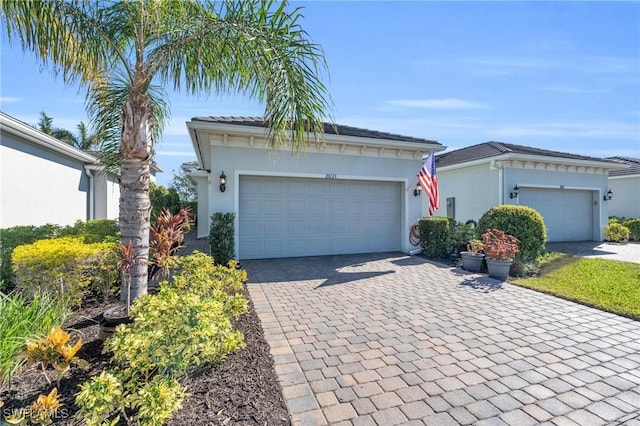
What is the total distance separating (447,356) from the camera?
11.5 feet

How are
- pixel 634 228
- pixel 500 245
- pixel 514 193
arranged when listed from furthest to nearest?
1. pixel 634 228
2. pixel 514 193
3. pixel 500 245

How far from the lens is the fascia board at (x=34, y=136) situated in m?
7.38

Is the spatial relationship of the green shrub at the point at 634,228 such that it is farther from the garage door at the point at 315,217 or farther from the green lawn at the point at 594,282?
the garage door at the point at 315,217

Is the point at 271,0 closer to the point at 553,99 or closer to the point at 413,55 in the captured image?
the point at 413,55

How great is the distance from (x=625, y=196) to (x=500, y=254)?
17.6 metres

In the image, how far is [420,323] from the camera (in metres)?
4.48

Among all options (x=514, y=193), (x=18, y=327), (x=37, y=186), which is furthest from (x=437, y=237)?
(x=37, y=186)

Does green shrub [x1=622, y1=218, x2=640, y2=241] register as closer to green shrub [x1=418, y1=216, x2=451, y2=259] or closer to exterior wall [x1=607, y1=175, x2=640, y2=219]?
exterior wall [x1=607, y1=175, x2=640, y2=219]

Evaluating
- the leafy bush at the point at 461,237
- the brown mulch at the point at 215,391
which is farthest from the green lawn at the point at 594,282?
the brown mulch at the point at 215,391

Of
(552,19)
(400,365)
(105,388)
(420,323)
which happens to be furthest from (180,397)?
(552,19)

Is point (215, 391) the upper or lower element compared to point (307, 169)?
lower

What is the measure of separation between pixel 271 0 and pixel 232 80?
136 cm

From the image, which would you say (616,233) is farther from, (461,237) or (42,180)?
(42,180)

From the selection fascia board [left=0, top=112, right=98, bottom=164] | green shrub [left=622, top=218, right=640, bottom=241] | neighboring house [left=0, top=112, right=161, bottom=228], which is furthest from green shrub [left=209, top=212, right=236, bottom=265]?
green shrub [left=622, top=218, right=640, bottom=241]
